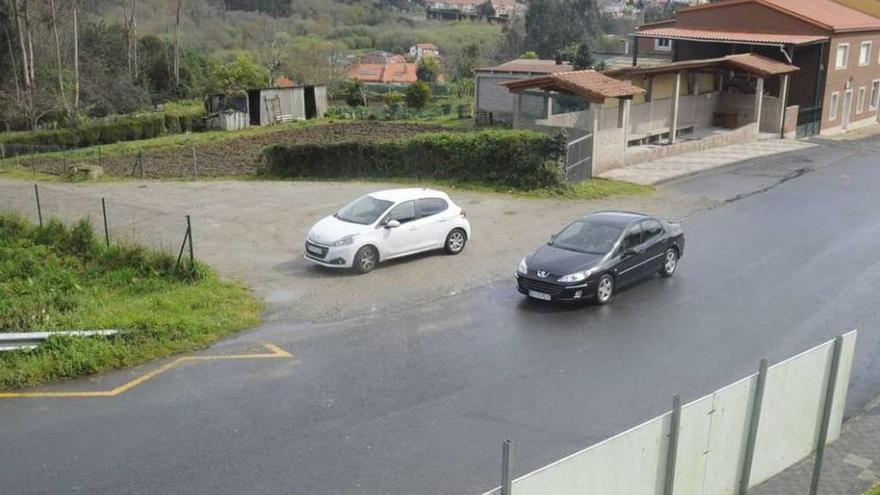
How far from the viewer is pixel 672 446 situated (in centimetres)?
695

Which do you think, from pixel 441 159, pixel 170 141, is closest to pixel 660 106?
pixel 441 159

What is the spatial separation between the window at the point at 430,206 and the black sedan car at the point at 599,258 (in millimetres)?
3065

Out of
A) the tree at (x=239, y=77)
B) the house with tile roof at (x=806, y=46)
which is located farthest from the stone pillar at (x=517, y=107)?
the tree at (x=239, y=77)

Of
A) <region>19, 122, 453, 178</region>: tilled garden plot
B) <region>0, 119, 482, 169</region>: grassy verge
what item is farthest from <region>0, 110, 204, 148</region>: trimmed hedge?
<region>19, 122, 453, 178</region>: tilled garden plot

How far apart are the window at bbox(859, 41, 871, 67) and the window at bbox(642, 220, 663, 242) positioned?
33542 mm

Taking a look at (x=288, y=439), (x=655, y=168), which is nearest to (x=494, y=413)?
(x=288, y=439)

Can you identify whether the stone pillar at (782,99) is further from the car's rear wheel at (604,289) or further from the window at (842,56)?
the car's rear wheel at (604,289)

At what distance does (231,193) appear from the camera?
26.5 metres

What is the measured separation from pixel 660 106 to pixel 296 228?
1922 centimetres

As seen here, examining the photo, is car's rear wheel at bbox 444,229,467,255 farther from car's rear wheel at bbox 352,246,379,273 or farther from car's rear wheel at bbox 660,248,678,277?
car's rear wheel at bbox 660,248,678,277

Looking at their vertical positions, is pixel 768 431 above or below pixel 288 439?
above

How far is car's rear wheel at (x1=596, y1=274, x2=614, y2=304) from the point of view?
50.3 feet

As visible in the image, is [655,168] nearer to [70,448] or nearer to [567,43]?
[70,448]

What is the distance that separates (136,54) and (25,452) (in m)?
59.8
